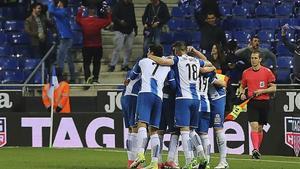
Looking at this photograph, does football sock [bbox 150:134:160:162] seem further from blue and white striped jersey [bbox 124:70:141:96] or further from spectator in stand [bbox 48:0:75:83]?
spectator in stand [bbox 48:0:75:83]

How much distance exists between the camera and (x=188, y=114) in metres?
17.6

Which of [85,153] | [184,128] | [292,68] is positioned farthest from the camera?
[292,68]

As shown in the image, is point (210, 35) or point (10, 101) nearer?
point (10, 101)

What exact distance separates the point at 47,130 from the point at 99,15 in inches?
165

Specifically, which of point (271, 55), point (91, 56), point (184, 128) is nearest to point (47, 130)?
point (91, 56)

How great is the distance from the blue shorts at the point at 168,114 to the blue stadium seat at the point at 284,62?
7.26 meters

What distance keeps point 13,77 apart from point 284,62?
728cm

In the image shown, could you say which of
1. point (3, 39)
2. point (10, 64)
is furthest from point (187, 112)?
point (3, 39)

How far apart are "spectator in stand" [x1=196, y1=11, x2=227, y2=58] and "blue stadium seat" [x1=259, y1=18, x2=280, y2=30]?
1.40m

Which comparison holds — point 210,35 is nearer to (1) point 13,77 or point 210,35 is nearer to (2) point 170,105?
(1) point 13,77

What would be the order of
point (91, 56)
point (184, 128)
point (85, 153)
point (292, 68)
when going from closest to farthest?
point (184, 128), point (85, 153), point (292, 68), point (91, 56)

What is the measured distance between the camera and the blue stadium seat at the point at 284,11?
87.4 ft

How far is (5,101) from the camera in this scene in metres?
Result: 24.8

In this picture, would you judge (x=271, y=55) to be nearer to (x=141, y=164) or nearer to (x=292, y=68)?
(x=292, y=68)
